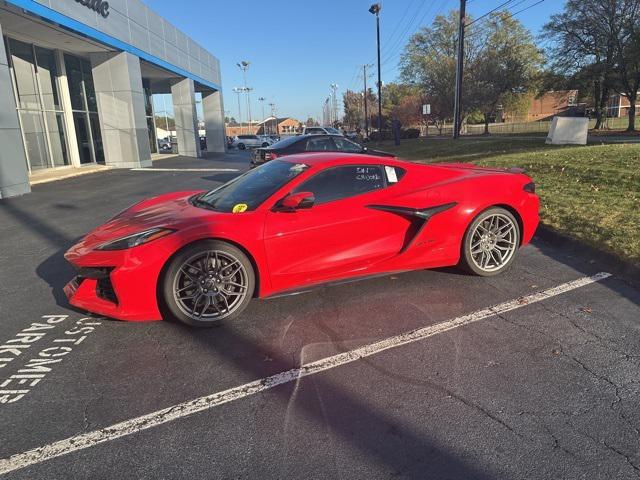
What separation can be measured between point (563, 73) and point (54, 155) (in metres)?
35.1

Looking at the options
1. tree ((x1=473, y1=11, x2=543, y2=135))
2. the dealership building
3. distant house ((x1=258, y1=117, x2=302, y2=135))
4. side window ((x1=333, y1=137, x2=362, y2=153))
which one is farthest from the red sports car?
distant house ((x1=258, y1=117, x2=302, y2=135))

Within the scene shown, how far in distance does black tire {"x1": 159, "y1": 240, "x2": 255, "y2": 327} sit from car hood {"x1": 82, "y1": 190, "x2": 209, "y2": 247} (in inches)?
11.9

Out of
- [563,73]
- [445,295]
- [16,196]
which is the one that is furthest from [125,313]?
[563,73]

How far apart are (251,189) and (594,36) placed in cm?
3701

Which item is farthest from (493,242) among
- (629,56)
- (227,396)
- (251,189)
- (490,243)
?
(629,56)

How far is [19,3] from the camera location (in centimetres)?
1314

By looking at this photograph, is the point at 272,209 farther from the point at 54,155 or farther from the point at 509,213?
the point at 54,155

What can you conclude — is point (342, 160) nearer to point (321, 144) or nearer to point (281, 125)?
point (321, 144)

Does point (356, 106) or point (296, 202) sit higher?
point (356, 106)

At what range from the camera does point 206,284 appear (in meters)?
3.71

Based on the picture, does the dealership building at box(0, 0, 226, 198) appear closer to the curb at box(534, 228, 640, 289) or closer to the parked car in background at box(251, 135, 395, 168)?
the parked car in background at box(251, 135, 395, 168)

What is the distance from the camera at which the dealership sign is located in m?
16.9

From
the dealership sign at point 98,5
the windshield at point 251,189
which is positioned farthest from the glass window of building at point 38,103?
the windshield at point 251,189

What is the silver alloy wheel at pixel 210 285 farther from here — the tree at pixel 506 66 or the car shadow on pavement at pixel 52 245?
the tree at pixel 506 66
